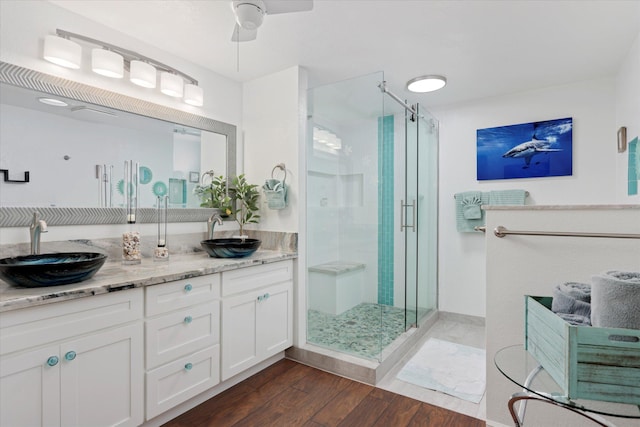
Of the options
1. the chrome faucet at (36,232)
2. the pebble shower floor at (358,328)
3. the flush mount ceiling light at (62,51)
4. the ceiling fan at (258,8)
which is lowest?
the pebble shower floor at (358,328)

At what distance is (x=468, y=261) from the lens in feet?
11.6

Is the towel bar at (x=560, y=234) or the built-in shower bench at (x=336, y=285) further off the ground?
the towel bar at (x=560, y=234)

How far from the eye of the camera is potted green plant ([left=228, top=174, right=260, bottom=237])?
2834 mm

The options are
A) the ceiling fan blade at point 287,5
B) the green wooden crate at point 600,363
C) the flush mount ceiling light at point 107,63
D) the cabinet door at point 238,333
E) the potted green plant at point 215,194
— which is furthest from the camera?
the potted green plant at point 215,194

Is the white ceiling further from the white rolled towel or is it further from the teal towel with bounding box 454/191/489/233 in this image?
the white rolled towel

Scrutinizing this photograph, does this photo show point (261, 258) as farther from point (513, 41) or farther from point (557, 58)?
point (557, 58)

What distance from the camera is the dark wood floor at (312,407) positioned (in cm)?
189

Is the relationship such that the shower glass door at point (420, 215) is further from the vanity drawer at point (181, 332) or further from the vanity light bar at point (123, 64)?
the vanity light bar at point (123, 64)

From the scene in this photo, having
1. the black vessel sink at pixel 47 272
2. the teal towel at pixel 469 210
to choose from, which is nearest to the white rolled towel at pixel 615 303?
the black vessel sink at pixel 47 272

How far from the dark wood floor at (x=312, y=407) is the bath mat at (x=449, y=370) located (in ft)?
0.85

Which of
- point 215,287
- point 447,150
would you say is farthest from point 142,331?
point 447,150

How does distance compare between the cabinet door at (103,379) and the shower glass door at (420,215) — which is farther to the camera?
the shower glass door at (420,215)

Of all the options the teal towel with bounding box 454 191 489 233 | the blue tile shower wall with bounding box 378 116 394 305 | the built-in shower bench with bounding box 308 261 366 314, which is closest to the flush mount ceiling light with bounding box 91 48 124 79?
the blue tile shower wall with bounding box 378 116 394 305

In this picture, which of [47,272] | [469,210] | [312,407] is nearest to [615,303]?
[312,407]
